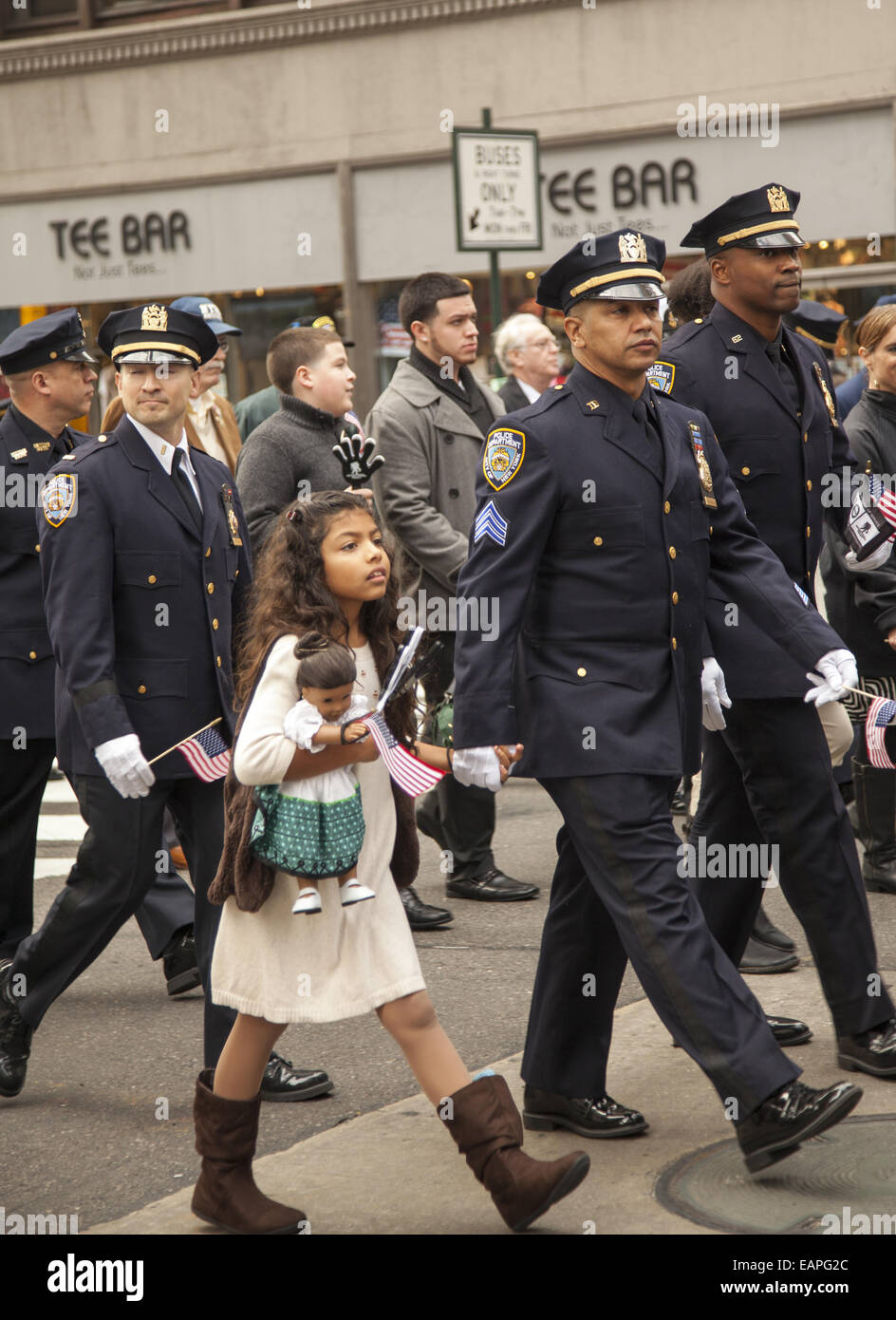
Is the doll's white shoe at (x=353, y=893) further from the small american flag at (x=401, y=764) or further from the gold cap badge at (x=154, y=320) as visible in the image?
the gold cap badge at (x=154, y=320)

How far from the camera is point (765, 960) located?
557cm

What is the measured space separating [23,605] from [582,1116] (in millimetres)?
2566

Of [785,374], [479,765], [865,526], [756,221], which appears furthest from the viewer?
[865,526]

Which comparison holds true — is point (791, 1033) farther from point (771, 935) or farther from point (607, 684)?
point (607, 684)

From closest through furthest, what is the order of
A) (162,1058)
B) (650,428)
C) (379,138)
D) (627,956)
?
(627,956) → (650,428) → (162,1058) → (379,138)

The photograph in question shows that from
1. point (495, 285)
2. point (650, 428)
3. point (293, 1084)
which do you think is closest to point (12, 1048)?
point (293, 1084)

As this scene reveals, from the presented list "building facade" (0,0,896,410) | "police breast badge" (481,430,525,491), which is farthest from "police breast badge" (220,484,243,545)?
"building facade" (0,0,896,410)

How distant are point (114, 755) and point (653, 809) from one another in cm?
137

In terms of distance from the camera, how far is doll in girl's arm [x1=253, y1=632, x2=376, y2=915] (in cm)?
363

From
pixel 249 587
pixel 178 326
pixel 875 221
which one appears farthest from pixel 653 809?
pixel 875 221

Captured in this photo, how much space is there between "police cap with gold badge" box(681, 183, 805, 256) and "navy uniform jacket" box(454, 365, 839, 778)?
933 mm

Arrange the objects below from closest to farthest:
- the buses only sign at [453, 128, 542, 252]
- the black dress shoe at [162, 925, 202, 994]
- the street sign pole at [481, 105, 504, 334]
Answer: the black dress shoe at [162, 925, 202, 994]
the buses only sign at [453, 128, 542, 252]
the street sign pole at [481, 105, 504, 334]

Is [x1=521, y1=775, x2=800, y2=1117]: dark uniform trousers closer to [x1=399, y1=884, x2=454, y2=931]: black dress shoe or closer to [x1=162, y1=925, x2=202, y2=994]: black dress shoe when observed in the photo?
[x1=162, y1=925, x2=202, y2=994]: black dress shoe
